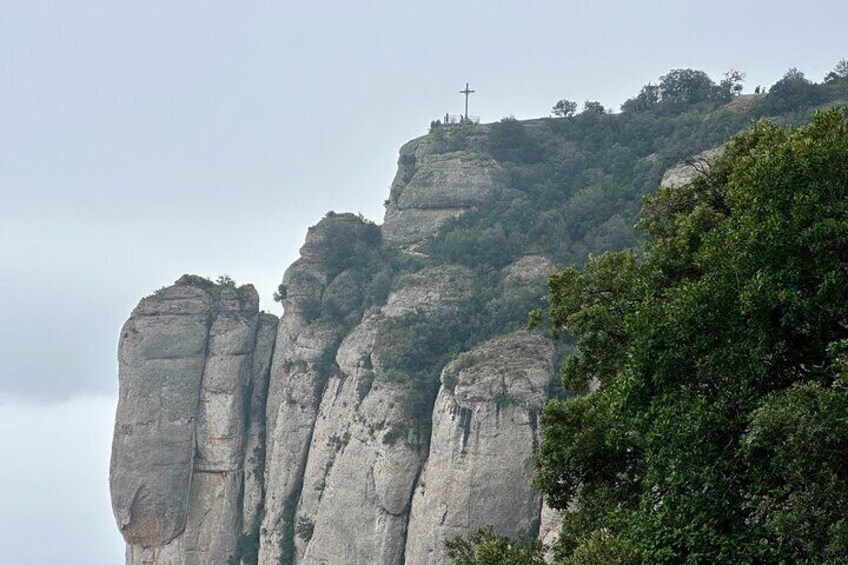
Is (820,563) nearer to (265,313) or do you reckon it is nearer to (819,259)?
(819,259)

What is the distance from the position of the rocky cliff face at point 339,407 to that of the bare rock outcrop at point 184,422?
0.30 feet

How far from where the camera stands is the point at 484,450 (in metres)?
51.1

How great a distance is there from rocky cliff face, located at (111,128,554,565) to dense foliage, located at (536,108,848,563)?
100 ft

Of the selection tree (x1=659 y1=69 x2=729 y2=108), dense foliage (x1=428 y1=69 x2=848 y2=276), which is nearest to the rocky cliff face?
dense foliage (x1=428 y1=69 x2=848 y2=276)

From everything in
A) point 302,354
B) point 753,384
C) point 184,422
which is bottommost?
point 184,422

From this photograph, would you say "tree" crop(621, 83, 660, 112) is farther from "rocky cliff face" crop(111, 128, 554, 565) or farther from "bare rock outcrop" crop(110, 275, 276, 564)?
"bare rock outcrop" crop(110, 275, 276, 564)

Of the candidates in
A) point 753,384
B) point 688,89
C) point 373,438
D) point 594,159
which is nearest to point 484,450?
point 373,438

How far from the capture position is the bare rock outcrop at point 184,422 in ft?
220

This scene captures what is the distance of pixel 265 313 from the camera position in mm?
71062

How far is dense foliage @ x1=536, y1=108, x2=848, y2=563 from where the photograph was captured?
16266 mm

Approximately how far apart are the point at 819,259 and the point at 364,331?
44808 mm

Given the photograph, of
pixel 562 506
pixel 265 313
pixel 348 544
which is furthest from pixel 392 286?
pixel 562 506

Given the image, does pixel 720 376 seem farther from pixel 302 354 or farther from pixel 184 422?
pixel 184 422

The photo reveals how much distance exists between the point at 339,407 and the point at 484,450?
38.7ft
